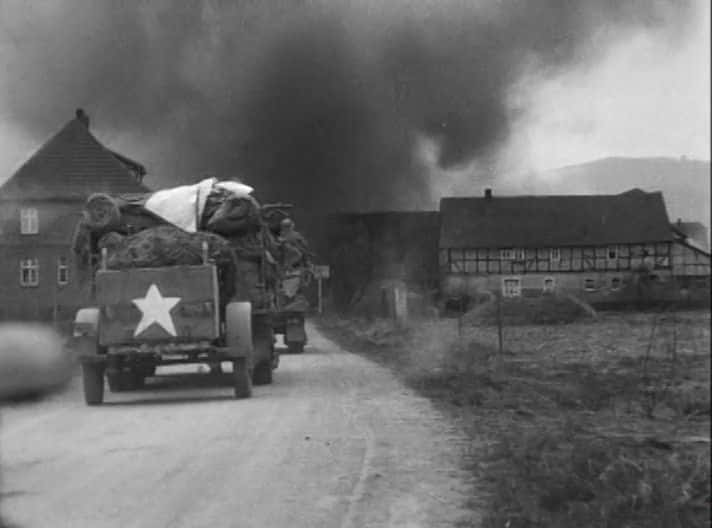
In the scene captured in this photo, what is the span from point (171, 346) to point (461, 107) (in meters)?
4.59

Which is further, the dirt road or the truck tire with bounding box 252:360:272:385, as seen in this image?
the truck tire with bounding box 252:360:272:385

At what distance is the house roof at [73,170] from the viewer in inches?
287

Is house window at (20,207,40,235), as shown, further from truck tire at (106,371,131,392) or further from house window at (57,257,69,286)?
truck tire at (106,371,131,392)

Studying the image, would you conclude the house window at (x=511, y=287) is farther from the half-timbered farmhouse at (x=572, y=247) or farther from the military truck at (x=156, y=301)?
the military truck at (x=156, y=301)

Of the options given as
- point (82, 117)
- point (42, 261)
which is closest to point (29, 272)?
point (42, 261)

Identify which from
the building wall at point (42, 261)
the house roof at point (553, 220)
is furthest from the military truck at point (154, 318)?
the house roof at point (553, 220)

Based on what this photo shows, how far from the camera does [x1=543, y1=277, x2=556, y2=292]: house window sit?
5844 mm

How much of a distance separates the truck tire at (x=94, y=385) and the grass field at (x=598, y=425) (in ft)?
11.5

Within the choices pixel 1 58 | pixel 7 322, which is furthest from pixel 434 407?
pixel 7 322

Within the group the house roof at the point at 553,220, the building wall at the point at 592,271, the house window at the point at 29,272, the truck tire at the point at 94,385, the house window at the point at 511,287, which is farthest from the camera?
the truck tire at the point at 94,385

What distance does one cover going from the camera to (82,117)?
912 centimetres

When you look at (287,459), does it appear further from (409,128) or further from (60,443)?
(409,128)

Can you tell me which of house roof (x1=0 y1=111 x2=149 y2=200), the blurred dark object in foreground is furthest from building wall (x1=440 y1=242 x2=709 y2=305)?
house roof (x1=0 y1=111 x2=149 y2=200)

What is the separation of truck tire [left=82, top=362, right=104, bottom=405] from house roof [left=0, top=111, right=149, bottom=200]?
1.65 m
